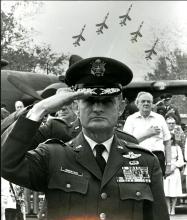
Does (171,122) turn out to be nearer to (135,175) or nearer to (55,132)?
(55,132)

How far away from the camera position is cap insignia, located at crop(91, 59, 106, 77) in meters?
3.07

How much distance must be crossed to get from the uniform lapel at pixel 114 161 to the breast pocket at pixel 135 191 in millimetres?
77

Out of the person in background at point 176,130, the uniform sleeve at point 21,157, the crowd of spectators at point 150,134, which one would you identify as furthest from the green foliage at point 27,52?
the uniform sleeve at point 21,157

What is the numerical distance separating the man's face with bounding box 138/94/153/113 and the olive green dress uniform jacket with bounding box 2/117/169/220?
16.1 feet

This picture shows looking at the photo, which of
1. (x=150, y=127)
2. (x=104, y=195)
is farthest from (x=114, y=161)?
(x=150, y=127)

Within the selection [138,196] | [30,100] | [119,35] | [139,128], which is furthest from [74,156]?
[30,100]

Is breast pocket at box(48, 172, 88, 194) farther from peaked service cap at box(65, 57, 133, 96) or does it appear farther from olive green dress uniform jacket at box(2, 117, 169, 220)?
peaked service cap at box(65, 57, 133, 96)

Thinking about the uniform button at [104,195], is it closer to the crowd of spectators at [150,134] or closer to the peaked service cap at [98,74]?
the peaked service cap at [98,74]

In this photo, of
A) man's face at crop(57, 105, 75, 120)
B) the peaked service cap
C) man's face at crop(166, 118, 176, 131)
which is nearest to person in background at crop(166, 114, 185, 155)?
man's face at crop(166, 118, 176, 131)

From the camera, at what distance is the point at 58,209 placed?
2.79 meters

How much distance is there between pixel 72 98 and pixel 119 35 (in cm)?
235

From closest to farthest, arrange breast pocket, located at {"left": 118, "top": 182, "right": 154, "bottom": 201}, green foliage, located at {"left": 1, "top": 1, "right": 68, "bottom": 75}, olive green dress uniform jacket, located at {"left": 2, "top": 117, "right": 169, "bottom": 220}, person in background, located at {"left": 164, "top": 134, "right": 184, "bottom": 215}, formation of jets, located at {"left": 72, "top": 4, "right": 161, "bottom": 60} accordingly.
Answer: olive green dress uniform jacket, located at {"left": 2, "top": 117, "right": 169, "bottom": 220} < breast pocket, located at {"left": 118, "top": 182, "right": 154, "bottom": 201} < formation of jets, located at {"left": 72, "top": 4, "right": 161, "bottom": 60} < person in background, located at {"left": 164, "top": 134, "right": 184, "bottom": 215} < green foliage, located at {"left": 1, "top": 1, "right": 68, "bottom": 75}

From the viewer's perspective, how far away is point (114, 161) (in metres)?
2.94

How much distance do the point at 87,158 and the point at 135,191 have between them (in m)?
0.28
